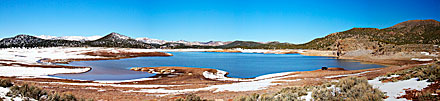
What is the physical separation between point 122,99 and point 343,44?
81995 mm

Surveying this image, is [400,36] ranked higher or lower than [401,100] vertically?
higher

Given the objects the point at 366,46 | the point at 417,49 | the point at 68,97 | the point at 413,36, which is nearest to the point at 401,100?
the point at 68,97

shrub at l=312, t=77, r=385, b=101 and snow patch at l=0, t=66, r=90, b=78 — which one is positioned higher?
shrub at l=312, t=77, r=385, b=101

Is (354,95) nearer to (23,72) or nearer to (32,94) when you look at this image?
(32,94)

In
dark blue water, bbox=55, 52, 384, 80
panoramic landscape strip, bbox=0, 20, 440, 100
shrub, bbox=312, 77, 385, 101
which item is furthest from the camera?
dark blue water, bbox=55, 52, 384, 80

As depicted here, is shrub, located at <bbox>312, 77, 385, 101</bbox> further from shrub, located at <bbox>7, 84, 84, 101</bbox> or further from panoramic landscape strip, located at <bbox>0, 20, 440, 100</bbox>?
shrub, located at <bbox>7, 84, 84, 101</bbox>

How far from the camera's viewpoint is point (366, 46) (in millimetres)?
73562

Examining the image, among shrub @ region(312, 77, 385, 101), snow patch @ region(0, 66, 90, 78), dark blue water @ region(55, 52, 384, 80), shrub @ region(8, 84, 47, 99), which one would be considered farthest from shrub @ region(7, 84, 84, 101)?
snow patch @ region(0, 66, 90, 78)

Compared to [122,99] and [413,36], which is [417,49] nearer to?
[413,36]

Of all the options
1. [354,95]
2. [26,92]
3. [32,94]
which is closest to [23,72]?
[26,92]

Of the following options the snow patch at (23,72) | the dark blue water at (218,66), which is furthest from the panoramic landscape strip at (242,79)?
the dark blue water at (218,66)

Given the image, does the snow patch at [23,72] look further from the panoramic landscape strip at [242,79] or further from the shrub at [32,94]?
the shrub at [32,94]

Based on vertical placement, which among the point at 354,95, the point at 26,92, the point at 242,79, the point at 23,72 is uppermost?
the point at 26,92

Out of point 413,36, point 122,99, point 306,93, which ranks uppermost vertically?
point 413,36
